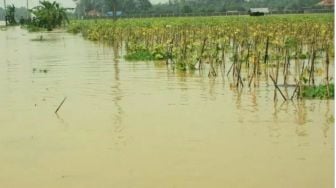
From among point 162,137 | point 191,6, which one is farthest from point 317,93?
point 191,6

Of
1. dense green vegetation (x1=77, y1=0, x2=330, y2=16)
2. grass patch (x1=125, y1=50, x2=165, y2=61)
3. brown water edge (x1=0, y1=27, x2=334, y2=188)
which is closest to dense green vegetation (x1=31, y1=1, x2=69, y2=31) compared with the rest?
grass patch (x1=125, y1=50, x2=165, y2=61)

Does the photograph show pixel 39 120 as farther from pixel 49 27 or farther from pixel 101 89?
pixel 49 27

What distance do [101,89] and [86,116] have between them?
2399mm

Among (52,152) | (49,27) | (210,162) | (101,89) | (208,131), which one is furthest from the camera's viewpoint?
(49,27)

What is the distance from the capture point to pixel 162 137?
19.1 ft

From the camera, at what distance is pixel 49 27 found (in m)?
43.4

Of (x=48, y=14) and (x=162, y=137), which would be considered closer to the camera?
(x=162, y=137)

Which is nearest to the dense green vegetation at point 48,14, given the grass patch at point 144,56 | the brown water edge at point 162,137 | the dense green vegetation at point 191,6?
the grass patch at point 144,56

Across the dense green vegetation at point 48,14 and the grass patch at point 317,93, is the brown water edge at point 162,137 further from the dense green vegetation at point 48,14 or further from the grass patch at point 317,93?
the dense green vegetation at point 48,14

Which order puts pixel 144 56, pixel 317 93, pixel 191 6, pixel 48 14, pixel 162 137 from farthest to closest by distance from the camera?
pixel 191 6 < pixel 48 14 < pixel 144 56 < pixel 317 93 < pixel 162 137

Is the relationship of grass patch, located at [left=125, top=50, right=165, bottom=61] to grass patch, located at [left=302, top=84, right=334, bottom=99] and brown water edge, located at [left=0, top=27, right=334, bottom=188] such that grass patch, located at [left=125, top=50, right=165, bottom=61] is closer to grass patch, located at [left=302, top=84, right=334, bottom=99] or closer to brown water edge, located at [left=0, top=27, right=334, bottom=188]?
brown water edge, located at [left=0, top=27, right=334, bottom=188]

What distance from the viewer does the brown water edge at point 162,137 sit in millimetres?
4523

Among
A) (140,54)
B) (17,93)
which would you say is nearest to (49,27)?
(140,54)

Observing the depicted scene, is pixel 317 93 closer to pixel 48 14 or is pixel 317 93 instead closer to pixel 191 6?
pixel 48 14
